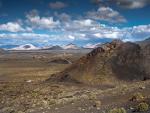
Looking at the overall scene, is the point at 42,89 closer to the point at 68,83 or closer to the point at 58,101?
the point at 68,83

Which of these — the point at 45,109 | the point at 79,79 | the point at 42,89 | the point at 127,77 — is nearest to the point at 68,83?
the point at 79,79

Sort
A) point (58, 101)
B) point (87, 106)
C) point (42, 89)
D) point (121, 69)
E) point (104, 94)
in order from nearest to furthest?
point (87, 106) < point (58, 101) < point (104, 94) < point (42, 89) < point (121, 69)

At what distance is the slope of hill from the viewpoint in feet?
124

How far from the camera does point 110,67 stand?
3922cm

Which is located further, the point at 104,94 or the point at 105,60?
the point at 105,60

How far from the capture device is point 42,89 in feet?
118

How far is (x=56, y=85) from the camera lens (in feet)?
124

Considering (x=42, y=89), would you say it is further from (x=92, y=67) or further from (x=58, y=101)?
(x=58, y=101)

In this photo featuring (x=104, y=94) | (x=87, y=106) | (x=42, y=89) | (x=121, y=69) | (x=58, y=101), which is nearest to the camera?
(x=87, y=106)

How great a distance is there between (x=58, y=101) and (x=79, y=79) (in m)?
12.7

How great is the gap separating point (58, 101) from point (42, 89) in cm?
991

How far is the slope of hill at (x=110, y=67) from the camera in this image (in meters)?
37.8

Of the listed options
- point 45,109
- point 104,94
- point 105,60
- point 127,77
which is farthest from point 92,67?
point 45,109

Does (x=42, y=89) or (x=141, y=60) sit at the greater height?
(x=141, y=60)
